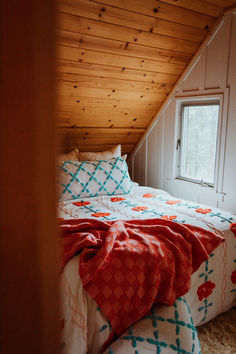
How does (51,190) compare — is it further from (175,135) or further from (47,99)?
(175,135)

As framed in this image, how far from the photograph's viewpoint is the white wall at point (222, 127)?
8.89 ft

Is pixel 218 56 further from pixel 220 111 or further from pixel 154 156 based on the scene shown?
pixel 154 156

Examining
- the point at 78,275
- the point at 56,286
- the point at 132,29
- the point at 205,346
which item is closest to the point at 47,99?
the point at 56,286

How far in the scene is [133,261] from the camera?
1586mm

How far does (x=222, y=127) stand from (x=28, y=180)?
8.87ft

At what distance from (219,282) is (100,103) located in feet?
6.63

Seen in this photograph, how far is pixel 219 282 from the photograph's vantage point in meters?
1.94

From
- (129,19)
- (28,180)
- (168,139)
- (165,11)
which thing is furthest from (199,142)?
(28,180)

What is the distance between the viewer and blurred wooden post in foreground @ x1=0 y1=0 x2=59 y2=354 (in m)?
0.32

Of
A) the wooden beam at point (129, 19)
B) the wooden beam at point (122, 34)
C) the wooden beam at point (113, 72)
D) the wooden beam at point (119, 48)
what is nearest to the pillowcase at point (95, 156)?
the wooden beam at point (113, 72)

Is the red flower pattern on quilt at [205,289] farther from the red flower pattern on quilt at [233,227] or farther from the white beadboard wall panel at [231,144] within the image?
the white beadboard wall panel at [231,144]

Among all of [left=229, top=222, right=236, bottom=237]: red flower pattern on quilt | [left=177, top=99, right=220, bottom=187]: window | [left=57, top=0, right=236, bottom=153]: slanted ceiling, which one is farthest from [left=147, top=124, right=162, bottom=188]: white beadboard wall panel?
[left=229, top=222, right=236, bottom=237]: red flower pattern on quilt

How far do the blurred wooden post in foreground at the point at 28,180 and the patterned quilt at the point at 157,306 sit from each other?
3.52 feet

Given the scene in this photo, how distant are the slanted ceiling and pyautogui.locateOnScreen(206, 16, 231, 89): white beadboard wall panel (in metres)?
0.11
